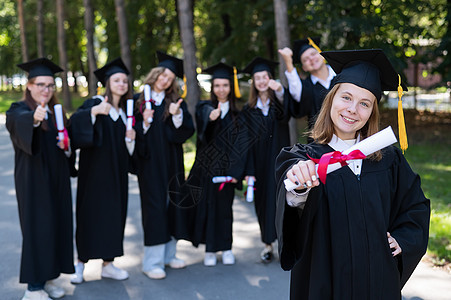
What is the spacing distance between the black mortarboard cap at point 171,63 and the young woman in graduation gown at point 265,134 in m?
0.77

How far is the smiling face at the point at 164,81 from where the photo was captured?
536 cm

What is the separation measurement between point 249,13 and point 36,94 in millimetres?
12503

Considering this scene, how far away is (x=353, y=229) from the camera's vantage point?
262 centimetres

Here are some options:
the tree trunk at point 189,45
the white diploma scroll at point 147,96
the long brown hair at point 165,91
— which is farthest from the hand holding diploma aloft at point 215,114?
the tree trunk at point 189,45

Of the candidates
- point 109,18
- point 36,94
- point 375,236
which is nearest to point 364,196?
point 375,236

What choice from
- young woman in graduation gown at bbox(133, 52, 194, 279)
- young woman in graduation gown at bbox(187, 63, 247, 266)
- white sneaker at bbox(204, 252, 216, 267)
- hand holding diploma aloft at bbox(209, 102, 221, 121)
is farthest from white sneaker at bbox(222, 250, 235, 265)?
hand holding diploma aloft at bbox(209, 102, 221, 121)

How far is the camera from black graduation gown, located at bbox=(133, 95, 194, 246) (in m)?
5.32

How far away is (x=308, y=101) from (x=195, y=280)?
2248 mm

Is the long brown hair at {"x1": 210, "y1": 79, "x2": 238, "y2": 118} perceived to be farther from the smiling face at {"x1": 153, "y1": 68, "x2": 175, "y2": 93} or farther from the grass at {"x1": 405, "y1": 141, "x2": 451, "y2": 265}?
the grass at {"x1": 405, "y1": 141, "x2": 451, "y2": 265}

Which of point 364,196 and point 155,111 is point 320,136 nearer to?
point 364,196

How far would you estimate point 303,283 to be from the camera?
2805 millimetres

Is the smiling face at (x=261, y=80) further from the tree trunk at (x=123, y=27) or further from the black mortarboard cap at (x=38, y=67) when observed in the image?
the tree trunk at (x=123, y=27)

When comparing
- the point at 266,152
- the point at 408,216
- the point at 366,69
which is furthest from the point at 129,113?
the point at 408,216

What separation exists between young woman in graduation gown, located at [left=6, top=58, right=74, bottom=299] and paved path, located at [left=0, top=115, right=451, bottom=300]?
415 mm
